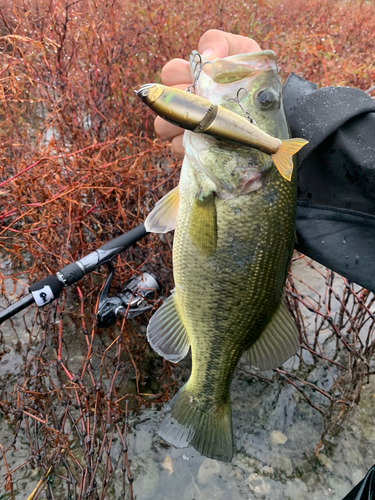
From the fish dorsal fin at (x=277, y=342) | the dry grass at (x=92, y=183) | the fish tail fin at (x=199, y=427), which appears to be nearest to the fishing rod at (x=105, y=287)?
the dry grass at (x=92, y=183)

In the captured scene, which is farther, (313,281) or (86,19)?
(86,19)

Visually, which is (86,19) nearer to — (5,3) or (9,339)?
(5,3)

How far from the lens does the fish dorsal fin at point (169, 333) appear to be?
1.76 meters

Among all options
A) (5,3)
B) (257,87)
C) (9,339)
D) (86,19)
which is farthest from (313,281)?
(5,3)

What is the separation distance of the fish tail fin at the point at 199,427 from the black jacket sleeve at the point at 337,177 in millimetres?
937

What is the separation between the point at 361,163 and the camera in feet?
5.13

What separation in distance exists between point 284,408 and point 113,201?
2108 millimetres

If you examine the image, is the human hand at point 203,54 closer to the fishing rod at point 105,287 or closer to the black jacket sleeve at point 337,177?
the black jacket sleeve at point 337,177

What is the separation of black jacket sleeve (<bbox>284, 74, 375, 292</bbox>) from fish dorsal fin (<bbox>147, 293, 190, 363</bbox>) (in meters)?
0.75

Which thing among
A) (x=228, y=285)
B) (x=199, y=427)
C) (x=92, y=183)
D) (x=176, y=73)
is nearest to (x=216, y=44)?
(x=176, y=73)

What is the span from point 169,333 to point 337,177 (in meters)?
1.12

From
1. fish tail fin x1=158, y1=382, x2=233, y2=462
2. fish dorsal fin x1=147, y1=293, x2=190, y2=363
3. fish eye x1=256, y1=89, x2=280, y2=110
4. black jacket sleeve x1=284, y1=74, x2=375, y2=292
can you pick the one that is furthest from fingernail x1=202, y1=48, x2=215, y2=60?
fish tail fin x1=158, y1=382, x2=233, y2=462

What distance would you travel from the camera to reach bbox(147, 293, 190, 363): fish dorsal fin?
176 centimetres

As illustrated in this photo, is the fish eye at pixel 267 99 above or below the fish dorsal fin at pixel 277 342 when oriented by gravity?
above
